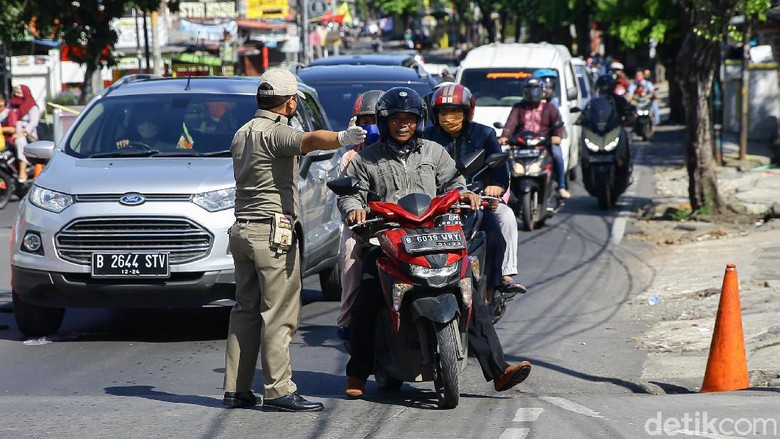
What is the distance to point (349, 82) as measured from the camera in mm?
15297

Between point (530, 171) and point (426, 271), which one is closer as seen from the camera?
point (426, 271)

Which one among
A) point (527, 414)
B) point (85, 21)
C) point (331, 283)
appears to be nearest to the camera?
point (527, 414)

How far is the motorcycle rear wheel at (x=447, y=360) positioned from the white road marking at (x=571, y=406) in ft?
1.99

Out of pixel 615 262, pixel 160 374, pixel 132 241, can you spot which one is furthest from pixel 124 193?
pixel 615 262

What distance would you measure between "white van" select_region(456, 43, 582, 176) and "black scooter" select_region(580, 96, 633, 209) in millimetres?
460

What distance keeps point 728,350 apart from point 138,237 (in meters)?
4.05

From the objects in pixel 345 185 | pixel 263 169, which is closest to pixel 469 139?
pixel 345 185

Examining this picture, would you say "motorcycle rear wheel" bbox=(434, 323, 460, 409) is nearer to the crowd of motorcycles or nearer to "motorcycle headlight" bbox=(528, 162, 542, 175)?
the crowd of motorcycles

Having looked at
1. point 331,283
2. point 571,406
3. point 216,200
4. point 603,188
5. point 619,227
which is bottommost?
point 619,227

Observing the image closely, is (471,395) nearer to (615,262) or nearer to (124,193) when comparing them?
(124,193)

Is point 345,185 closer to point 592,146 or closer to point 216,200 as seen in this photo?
point 216,200

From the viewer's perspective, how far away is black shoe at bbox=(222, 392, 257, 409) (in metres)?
6.91

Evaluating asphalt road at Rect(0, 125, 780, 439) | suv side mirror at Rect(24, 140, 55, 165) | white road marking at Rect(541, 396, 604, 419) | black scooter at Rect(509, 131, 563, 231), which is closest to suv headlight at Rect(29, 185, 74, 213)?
suv side mirror at Rect(24, 140, 55, 165)

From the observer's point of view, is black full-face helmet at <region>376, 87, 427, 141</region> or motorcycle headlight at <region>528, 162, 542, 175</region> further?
motorcycle headlight at <region>528, 162, 542, 175</region>
